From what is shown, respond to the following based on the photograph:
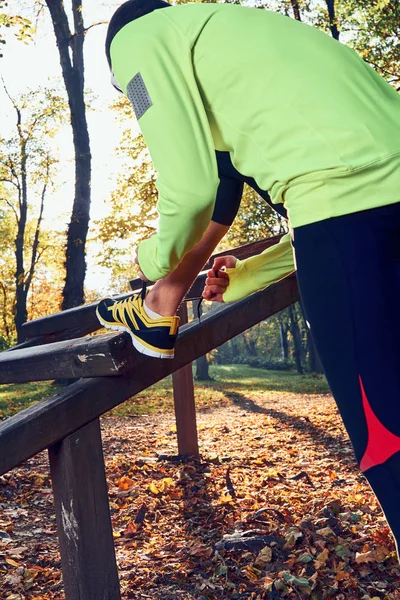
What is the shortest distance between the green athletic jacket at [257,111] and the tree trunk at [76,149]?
13.7 meters

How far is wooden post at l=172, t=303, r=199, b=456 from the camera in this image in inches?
231

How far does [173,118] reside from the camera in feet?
4.83

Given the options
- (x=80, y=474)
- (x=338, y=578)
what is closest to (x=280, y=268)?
(x=80, y=474)

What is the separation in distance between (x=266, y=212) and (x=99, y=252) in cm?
611

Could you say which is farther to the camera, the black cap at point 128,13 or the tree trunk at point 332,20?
the tree trunk at point 332,20

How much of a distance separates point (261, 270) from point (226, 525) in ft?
8.36

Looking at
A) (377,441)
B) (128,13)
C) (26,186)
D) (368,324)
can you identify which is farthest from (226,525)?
(26,186)

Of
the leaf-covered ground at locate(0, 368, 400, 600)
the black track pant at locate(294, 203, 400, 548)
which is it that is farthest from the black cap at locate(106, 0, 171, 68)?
the leaf-covered ground at locate(0, 368, 400, 600)

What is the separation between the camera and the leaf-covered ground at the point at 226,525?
10.5 feet

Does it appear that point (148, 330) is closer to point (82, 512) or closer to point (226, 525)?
point (82, 512)

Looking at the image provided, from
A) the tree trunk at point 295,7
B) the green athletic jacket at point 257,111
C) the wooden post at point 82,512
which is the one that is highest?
the tree trunk at point 295,7

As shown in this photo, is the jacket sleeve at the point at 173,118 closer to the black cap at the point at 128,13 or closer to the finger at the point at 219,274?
the black cap at the point at 128,13

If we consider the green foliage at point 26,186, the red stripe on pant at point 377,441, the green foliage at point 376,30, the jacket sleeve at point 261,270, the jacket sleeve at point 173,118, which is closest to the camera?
the red stripe on pant at point 377,441

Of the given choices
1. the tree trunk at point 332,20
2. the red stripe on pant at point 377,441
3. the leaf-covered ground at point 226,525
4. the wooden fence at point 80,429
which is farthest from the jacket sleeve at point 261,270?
the tree trunk at point 332,20
